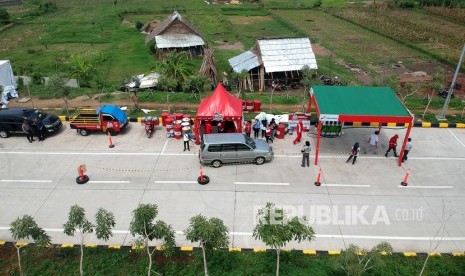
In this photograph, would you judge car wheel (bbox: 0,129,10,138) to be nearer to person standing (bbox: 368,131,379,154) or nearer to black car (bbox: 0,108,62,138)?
black car (bbox: 0,108,62,138)

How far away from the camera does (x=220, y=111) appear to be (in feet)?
71.2

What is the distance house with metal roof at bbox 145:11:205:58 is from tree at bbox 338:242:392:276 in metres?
30.4

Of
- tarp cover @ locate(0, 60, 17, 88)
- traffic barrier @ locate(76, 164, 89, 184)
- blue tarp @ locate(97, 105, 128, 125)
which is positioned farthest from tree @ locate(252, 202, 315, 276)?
tarp cover @ locate(0, 60, 17, 88)

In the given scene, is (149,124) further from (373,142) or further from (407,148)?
(407,148)

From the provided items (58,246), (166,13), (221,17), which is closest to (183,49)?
(221,17)

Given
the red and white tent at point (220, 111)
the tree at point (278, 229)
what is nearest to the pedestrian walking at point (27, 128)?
the red and white tent at point (220, 111)

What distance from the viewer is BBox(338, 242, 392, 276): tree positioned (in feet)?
40.5

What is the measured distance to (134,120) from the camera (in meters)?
25.4

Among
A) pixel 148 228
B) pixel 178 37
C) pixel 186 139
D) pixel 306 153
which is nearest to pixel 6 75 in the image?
pixel 178 37

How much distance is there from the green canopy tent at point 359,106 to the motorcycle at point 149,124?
997 centimetres

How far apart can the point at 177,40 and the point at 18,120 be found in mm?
A: 20349

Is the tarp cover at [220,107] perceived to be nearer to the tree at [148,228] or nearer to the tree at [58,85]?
the tree at [148,228]

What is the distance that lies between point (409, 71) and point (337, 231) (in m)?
25.1

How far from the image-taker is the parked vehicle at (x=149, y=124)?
75.9 ft
